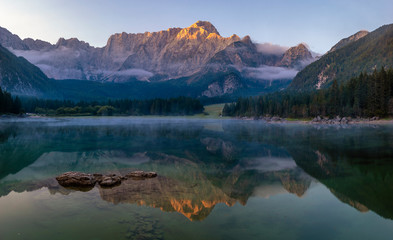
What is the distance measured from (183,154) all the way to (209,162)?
22.0 ft

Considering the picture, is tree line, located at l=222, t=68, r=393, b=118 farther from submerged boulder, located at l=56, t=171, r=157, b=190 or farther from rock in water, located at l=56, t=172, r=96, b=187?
rock in water, located at l=56, t=172, r=96, b=187

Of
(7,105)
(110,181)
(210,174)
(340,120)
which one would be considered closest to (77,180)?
(110,181)

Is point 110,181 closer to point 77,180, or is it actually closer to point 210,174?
point 77,180

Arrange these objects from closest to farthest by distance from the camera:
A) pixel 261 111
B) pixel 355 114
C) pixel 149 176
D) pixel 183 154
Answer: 1. pixel 149 176
2. pixel 183 154
3. pixel 355 114
4. pixel 261 111

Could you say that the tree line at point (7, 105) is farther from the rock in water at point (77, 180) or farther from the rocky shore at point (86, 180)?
the rocky shore at point (86, 180)

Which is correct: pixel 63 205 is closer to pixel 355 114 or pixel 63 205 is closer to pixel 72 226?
pixel 72 226

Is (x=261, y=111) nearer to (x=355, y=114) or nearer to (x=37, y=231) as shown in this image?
(x=355, y=114)

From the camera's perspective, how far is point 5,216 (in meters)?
14.9

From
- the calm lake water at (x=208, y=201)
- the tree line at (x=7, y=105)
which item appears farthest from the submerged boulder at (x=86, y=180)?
the tree line at (x=7, y=105)

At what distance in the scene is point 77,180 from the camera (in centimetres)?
2138

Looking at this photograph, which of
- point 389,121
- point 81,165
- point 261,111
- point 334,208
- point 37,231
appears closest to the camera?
point 37,231

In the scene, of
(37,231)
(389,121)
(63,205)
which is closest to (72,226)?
(37,231)

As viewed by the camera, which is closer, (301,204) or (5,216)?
(5,216)

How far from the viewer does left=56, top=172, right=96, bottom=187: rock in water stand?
21.1 m
